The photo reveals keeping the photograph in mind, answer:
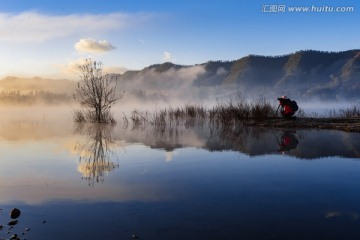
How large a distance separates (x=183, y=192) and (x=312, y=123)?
15570 millimetres

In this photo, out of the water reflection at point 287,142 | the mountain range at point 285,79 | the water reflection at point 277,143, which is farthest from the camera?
the mountain range at point 285,79

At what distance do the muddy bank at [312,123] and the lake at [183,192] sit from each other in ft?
20.7

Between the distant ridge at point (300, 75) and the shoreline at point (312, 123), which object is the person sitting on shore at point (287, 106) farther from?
the distant ridge at point (300, 75)

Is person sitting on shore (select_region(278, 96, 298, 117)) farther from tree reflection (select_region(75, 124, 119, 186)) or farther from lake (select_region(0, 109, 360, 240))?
tree reflection (select_region(75, 124, 119, 186))

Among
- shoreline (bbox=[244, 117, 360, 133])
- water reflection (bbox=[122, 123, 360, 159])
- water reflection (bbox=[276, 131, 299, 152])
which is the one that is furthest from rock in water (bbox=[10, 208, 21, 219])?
shoreline (bbox=[244, 117, 360, 133])

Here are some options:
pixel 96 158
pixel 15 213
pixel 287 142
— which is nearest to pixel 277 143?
pixel 287 142

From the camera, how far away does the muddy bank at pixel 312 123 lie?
19.5m

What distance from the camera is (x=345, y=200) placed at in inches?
262

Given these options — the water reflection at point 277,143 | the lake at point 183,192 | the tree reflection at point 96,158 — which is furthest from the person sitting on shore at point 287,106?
the tree reflection at point 96,158

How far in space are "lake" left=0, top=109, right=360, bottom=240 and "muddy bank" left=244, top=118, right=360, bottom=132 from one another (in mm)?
6299

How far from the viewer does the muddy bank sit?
1945 cm

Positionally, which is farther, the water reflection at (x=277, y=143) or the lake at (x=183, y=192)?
the water reflection at (x=277, y=143)

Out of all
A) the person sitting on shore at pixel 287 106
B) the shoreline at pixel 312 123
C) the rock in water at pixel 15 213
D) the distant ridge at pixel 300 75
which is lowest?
the rock in water at pixel 15 213

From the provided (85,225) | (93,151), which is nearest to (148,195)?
(85,225)
